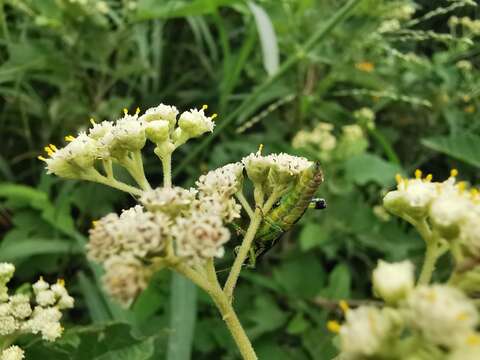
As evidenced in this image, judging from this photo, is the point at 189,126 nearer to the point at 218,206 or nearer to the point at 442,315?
the point at 218,206

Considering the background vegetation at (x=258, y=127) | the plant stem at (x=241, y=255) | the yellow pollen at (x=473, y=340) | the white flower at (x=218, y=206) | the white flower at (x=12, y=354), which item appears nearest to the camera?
the yellow pollen at (x=473, y=340)

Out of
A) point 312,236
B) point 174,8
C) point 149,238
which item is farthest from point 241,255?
point 174,8

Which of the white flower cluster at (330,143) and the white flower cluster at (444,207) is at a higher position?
the white flower cluster at (444,207)

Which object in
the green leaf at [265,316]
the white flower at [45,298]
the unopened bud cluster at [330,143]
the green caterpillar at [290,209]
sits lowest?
the green leaf at [265,316]

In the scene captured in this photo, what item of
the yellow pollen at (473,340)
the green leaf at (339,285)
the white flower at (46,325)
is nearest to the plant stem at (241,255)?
the white flower at (46,325)

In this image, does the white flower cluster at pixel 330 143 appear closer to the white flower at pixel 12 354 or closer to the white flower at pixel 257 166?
the white flower at pixel 257 166

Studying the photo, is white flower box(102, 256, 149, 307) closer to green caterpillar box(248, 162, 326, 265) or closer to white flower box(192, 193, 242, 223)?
white flower box(192, 193, 242, 223)

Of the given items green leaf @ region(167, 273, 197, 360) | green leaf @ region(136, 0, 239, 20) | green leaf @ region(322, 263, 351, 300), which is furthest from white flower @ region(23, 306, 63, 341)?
green leaf @ region(136, 0, 239, 20)
